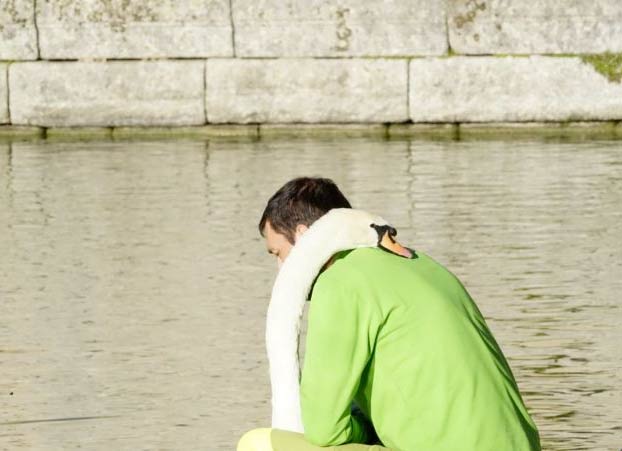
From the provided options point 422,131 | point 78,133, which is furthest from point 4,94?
point 422,131

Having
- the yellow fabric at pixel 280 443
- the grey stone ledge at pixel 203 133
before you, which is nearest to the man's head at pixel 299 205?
the yellow fabric at pixel 280 443

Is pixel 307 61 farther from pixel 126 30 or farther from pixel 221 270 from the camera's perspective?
pixel 221 270

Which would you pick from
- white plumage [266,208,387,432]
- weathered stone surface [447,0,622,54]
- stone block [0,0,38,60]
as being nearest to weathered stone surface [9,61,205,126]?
stone block [0,0,38,60]

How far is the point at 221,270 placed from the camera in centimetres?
879

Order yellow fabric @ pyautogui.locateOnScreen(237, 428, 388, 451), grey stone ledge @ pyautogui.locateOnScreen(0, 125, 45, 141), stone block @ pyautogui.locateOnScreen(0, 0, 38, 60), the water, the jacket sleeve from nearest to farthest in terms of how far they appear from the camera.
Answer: the jacket sleeve → yellow fabric @ pyautogui.locateOnScreen(237, 428, 388, 451) → the water → stone block @ pyautogui.locateOnScreen(0, 0, 38, 60) → grey stone ledge @ pyautogui.locateOnScreen(0, 125, 45, 141)

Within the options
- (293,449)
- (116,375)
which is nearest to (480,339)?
(293,449)

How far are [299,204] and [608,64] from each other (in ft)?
34.2

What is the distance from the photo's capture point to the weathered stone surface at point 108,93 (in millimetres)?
14836

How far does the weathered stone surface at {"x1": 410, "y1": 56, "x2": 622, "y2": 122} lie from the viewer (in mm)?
14320

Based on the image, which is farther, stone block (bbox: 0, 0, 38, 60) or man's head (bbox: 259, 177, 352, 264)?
stone block (bbox: 0, 0, 38, 60)

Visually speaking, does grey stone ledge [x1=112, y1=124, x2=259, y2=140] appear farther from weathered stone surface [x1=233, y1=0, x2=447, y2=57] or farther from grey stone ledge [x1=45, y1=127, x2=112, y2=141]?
weathered stone surface [x1=233, y1=0, x2=447, y2=57]

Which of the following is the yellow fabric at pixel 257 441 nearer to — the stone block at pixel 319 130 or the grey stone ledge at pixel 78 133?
the stone block at pixel 319 130

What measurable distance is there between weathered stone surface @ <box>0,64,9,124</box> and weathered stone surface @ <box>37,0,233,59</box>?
1.15ft

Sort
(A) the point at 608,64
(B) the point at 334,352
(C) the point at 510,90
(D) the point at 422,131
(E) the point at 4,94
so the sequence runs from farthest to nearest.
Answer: (E) the point at 4,94 < (D) the point at 422,131 < (C) the point at 510,90 < (A) the point at 608,64 < (B) the point at 334,352
